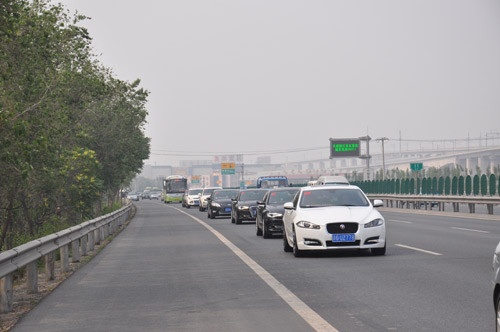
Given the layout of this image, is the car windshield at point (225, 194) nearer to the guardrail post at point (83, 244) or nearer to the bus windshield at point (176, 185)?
the guardrail post at point (83, 244)

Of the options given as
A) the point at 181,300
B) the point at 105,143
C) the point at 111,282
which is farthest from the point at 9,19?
the point at 105,143

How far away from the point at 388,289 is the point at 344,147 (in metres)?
83.5

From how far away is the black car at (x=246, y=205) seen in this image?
34.5 m

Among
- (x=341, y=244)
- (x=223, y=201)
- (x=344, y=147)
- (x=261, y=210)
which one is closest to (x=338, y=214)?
(x=341, y=244)

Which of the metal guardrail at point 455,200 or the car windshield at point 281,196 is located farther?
the metal guardrail at point 455,200

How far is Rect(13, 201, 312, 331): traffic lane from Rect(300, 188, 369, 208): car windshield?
79.3 inches

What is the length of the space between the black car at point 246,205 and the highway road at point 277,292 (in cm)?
1440

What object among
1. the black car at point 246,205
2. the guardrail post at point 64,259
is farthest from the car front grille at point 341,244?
the black car at point 246,205

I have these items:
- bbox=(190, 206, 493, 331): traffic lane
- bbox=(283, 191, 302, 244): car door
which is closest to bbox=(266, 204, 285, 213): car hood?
bbox=(283, 191, 302, 244): car door

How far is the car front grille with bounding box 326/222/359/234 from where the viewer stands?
55.3ft

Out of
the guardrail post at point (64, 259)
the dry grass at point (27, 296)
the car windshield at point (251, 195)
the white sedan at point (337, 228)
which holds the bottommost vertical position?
the dry grass at point (27, 296)

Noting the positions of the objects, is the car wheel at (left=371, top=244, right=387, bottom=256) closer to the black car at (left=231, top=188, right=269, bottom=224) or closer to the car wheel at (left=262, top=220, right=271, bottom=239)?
the car wheel at (left=262, top=220, right=271, bottom=239)

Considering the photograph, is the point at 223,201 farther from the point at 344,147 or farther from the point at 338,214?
the point at 344,147

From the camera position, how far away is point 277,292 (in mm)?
11375
